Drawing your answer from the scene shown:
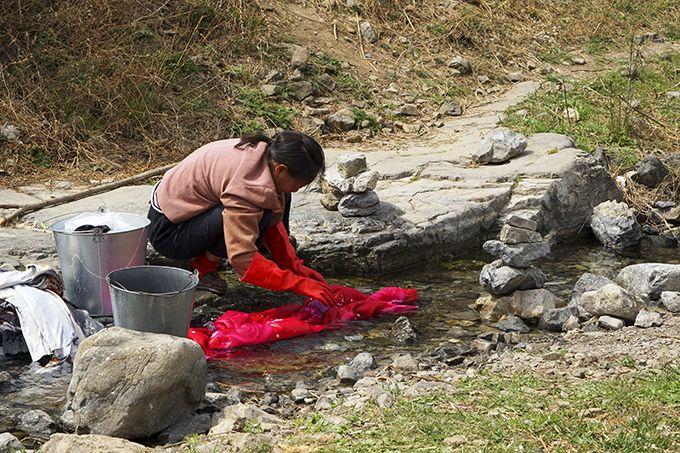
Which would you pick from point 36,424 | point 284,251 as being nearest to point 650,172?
point 284,251

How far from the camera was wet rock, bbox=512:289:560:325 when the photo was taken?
18.9 ft

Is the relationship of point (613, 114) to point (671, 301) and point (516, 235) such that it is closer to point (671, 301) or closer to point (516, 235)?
point (516, 235)

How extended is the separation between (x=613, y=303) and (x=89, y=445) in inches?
125

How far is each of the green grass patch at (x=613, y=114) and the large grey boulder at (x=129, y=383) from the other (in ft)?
18.0

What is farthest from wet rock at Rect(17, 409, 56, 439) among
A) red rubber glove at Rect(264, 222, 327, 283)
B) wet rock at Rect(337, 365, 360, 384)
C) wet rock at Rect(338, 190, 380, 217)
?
wet rock at Rect(338, 190, 380, 217)

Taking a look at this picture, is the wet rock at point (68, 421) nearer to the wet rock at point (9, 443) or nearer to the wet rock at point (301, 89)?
the wet rock at point (9, 443)

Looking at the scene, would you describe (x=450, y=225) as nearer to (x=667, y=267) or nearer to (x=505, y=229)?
(x=505, y=229)

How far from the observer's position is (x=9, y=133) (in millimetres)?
8008

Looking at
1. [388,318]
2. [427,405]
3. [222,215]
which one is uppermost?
[222,215]

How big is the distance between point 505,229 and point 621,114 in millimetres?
3335

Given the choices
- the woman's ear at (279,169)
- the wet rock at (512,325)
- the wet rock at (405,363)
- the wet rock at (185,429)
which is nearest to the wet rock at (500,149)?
the wet rock at (512,325)

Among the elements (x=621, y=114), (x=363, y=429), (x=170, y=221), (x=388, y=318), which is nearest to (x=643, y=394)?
(x=363, y=429)

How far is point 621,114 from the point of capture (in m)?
8.98

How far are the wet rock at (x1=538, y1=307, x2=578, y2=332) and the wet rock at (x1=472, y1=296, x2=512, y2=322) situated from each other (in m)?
0.27
